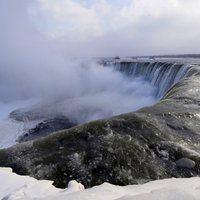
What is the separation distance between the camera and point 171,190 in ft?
14.4

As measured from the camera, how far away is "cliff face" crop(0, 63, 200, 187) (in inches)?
258

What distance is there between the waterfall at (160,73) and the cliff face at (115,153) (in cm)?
1867

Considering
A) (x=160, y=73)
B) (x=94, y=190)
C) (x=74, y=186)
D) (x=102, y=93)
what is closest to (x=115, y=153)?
(x=74, y=186)

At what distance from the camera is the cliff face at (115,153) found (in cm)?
654

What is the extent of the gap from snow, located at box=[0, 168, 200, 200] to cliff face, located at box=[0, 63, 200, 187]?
0.52 meters

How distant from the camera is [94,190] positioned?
5172mm

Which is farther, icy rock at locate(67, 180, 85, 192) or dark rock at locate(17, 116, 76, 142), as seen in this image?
dark rock at locate(17, 116, 76, 142)

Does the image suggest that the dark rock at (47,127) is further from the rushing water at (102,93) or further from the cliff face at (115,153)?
the cliff face at (115,153)

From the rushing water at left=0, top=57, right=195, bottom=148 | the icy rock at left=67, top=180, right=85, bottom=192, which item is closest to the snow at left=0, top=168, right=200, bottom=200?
the icy rock at left=67, top=180, right=85, bottom=192

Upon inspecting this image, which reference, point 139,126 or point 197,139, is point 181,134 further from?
point 139,126

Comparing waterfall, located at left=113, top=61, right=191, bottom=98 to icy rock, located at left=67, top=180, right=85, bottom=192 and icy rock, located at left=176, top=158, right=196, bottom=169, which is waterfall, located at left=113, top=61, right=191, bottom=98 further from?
icy rock, located at left=67, top=180, right=85, bottom=192

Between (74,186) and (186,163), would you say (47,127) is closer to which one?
(186,163)

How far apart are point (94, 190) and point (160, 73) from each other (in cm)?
2974

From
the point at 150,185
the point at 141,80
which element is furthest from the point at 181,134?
the point at 141,80
